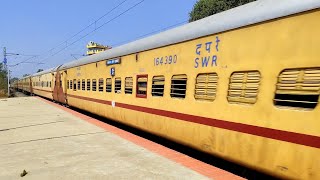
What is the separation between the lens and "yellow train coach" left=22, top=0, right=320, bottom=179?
4.33m

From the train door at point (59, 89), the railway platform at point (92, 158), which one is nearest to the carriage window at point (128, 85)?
the railway platform at point (92, 158)

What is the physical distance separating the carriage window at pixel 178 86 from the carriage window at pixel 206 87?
476 millimetres

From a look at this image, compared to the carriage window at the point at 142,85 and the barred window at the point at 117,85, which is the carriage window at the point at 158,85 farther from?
the barred window at the point at 117,85

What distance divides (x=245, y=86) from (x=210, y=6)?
31.5 metres

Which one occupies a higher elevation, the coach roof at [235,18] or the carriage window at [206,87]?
the coach roof at [235,18]

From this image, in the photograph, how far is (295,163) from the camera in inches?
172

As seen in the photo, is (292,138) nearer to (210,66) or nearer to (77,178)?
(210,66)

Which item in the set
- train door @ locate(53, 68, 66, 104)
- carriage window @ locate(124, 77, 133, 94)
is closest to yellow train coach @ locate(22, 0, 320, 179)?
carriage window @ locate(124, 77, 133, 94)

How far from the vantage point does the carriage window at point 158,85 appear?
318 inches

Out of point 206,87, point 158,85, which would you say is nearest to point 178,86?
point 158,85

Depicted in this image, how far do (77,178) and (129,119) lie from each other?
4542 millimetres

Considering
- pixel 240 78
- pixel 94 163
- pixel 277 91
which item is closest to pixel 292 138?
pixel 277 91

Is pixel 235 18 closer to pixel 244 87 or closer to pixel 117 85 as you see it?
pixel 244 87

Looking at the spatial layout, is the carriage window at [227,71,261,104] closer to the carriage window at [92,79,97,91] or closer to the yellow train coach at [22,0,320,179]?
the yellow train coach at [22,0,320,179]
